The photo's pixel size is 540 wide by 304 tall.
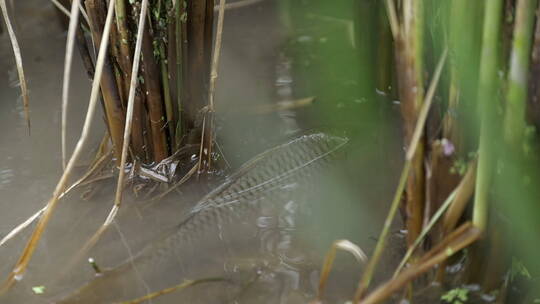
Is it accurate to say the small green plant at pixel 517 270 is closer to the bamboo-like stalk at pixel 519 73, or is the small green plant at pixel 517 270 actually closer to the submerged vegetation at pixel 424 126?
the submerged vegetation at pixel 424 126

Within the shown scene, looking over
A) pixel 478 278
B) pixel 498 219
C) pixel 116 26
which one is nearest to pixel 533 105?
pixel 498 219

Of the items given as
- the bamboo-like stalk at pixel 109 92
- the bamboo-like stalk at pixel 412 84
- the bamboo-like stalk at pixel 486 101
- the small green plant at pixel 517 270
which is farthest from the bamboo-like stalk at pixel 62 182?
the small green plant at pixel 517 270

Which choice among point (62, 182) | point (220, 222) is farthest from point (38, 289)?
point (220, 222)

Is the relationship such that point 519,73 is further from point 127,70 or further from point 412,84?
point 127,70

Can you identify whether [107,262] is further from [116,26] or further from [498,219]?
[498,219]

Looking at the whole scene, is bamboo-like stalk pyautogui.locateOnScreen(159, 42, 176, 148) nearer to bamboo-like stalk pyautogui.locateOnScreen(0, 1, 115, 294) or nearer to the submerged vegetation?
the submerged vegetation

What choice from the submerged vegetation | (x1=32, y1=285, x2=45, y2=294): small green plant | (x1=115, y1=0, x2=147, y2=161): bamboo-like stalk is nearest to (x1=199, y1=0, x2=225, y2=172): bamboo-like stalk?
the submerged vegetation
